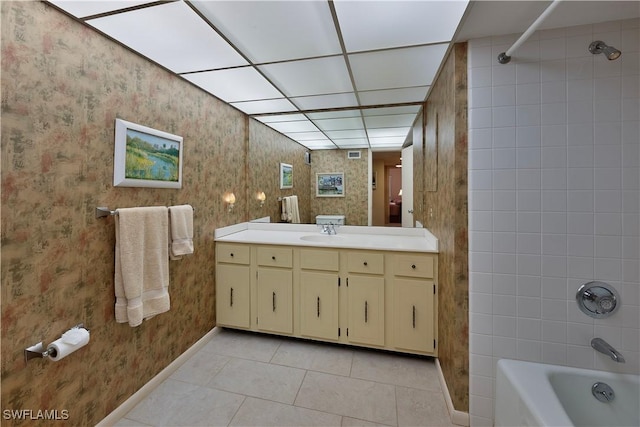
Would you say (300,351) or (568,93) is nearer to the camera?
(568,93)

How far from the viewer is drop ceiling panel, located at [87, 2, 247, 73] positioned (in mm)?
1277

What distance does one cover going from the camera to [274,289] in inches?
90.4

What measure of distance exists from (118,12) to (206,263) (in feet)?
5.76

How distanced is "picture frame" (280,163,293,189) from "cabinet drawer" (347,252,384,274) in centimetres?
117

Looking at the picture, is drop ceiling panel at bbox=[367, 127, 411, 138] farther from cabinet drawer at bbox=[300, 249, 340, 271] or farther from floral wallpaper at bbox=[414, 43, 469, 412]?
cabinet drawer at bbox=[300, 249, 340, 271]

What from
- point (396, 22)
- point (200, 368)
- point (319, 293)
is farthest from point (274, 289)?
point (396, 22)

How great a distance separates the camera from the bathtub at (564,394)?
1.18 m

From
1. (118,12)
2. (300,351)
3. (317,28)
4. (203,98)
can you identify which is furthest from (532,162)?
(203,98)

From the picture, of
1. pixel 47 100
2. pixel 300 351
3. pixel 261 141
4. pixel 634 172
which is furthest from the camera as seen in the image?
pixel 261 141

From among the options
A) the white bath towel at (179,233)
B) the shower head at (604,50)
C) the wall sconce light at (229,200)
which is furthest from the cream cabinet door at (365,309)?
the shower head at (604,50)

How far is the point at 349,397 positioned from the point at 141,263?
154cm

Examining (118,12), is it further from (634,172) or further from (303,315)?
(634,172)

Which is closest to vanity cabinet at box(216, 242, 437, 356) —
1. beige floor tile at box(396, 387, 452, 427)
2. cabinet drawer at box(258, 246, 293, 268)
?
cabinet drawer at box(258, 246, 293, 268)

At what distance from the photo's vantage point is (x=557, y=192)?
1378mm
